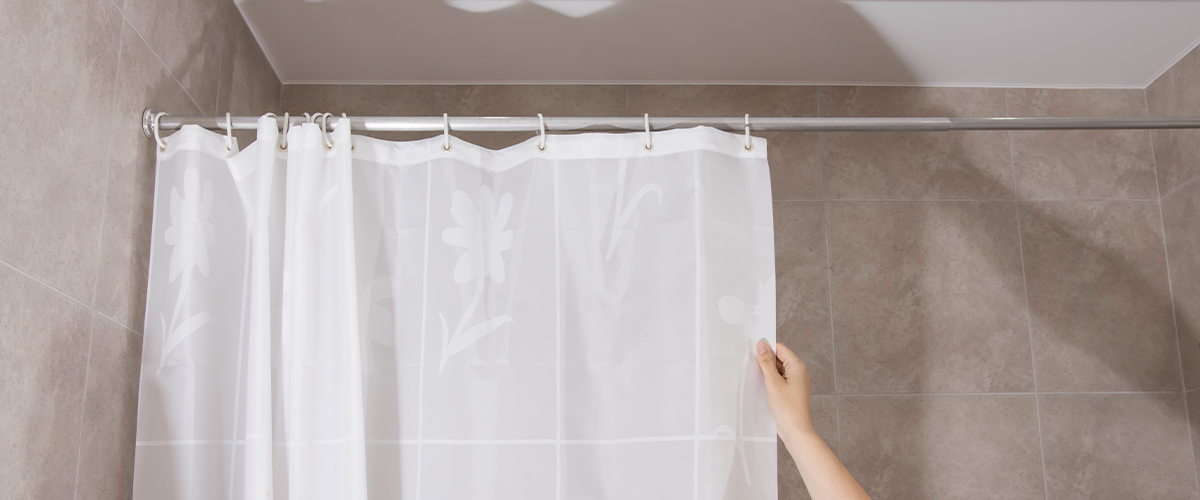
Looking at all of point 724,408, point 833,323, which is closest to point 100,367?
point 724,408

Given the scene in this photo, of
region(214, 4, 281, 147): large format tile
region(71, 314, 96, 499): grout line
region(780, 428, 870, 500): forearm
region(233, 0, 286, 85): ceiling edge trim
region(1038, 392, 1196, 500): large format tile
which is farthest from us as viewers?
region(1038, 392, 1196, 500): large format tile

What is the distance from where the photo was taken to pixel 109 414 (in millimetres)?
1041

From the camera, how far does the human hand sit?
108 centimetres

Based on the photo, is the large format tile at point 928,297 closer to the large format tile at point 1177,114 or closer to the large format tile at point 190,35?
the large format tile at point 1177,114

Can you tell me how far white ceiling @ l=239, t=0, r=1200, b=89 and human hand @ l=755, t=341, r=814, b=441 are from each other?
0.80m

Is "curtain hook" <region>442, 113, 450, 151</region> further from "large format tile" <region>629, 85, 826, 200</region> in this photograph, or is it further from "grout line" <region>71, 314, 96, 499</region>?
"large format tile" <region>629, 85, 826, 200</region>

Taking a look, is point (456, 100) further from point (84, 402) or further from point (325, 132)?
point (84, 402)

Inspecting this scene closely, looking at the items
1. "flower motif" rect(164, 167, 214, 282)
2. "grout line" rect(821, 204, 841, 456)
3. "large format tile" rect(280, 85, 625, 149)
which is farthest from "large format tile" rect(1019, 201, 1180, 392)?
"flower motif" rect(164, 167, 214, 282)

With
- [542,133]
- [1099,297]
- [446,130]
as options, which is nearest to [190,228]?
[446,130]

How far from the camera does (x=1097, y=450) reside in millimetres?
1672

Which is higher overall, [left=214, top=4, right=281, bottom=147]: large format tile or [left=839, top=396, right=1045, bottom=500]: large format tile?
[left=214, top=4, right=281, bottom=147]: large format tile

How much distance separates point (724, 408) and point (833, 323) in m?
0.73

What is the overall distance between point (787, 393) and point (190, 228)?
84 centimetres

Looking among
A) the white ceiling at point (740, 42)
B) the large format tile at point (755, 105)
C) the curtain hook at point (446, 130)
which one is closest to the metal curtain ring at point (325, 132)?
the curtain hook at point (446, 130)
